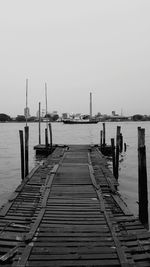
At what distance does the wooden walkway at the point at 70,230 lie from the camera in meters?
5.61

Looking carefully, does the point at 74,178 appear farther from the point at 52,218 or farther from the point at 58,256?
the point at 58,256

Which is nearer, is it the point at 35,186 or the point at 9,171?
the point at 35,186

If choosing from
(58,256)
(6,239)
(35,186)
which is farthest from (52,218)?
(35,186)

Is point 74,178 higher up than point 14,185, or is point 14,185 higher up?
point 74,178

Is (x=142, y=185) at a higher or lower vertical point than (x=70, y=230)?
higher

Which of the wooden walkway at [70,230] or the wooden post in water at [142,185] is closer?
the wooden walkway at [70,230]

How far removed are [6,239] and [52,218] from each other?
1.51m

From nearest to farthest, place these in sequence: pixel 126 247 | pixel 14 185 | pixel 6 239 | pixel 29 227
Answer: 1. pixel 126 247
2. pixel 6 239
3. pixel 29 227
4. pixel 14 185

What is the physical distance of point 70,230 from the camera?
689 centimetres

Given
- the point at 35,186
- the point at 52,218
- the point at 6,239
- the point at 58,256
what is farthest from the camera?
the point at 35,186

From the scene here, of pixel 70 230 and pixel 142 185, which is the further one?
pixel 142 185

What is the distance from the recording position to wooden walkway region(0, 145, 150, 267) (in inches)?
221

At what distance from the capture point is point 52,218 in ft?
25.3

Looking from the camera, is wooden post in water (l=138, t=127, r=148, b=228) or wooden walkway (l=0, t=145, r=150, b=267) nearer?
wooden walkway (l=0, t=145, r=150, b=267)
